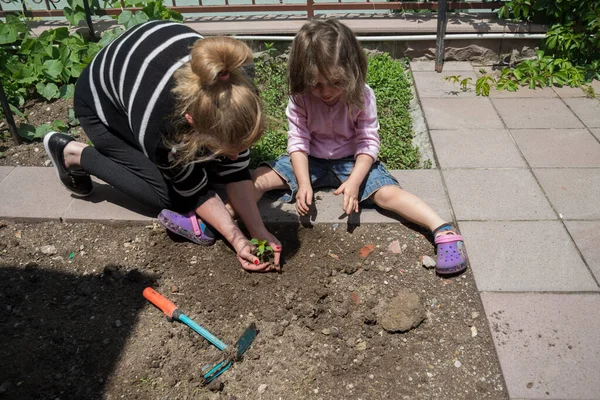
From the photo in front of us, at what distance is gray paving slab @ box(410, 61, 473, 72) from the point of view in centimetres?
452

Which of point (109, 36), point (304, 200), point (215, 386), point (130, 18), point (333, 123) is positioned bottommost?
point (215, 386)

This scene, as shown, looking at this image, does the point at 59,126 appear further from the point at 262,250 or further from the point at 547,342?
the point at 547,342

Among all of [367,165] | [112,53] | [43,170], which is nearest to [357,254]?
[367,165]

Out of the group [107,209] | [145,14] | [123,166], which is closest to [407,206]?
[123,166]

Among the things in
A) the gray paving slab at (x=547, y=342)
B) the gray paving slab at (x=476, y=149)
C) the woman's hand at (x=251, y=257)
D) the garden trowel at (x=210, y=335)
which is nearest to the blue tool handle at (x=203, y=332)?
the garden trowel at (x=210, y=335)

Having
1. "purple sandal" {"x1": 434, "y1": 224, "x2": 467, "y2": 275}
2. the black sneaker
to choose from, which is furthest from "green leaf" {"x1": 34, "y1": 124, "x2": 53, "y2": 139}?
"purple sandal" {"x1": 434, "y1": 224, "x2": 467, "y2": 275}

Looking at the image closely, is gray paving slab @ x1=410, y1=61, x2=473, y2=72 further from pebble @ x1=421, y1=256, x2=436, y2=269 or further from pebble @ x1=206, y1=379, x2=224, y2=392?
pebble @ x1=206, y1=379, x2=224, y2=392

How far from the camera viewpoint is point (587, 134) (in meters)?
3.54

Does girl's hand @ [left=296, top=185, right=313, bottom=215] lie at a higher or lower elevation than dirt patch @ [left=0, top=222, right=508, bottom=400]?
higher

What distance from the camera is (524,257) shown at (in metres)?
2.56

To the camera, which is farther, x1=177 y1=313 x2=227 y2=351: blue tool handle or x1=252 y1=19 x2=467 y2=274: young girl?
x1=252 y1=19 x2=467 y2=274: young girl

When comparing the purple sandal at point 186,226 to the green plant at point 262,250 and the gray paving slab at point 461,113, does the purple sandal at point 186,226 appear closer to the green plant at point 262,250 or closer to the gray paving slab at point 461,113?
the green plant at point 262,250

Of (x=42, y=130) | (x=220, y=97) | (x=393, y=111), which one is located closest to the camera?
(x=220, y=97)

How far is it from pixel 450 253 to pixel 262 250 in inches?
34.8
